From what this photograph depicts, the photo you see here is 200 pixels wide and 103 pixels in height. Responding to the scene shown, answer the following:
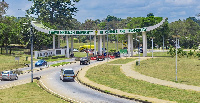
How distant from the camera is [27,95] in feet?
129

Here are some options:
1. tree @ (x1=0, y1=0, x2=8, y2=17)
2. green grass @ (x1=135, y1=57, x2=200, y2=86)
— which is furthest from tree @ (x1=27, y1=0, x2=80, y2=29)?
green grass @ (x1=135, y1=57, x2=200, y2=86)

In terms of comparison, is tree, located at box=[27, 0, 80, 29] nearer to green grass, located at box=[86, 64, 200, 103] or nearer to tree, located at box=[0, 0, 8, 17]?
tree, located at box=[0, 0, 8, 17]

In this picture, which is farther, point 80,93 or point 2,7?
point 2,7

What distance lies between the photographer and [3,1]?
16875 cm

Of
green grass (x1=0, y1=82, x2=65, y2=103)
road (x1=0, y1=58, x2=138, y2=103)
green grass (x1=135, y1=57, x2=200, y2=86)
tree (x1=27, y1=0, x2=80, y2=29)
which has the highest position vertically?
tree (x1=27, y1=0, x2=80, y2=29)

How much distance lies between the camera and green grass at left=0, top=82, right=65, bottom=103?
116 ft

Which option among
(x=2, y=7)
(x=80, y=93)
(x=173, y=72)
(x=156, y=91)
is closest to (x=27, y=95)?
(x=80, y=93)

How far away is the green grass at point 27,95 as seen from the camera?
3531cm

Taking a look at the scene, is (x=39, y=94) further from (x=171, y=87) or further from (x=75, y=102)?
(x=171, y=87)

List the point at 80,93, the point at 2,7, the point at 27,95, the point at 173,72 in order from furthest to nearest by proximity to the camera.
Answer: the point at 2,7
the point at 173,72
the point at 80,93
the point at 27,95

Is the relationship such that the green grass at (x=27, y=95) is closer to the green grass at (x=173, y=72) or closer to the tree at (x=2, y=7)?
the green grass at (x=173, y=72)

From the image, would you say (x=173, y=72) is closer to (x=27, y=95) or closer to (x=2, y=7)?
(x=27, y=95)

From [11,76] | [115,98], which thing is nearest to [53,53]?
[11,76]

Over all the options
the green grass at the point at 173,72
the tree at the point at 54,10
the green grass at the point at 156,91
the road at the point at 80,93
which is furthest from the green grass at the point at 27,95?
the tree at the point at 54,10
